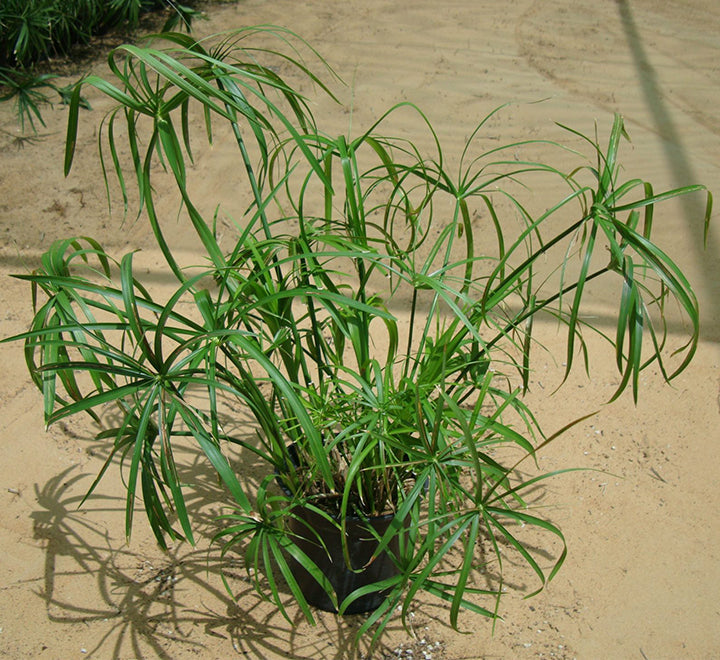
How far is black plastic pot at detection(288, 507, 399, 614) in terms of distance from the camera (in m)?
1.63

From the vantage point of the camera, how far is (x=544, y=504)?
2.04 metres

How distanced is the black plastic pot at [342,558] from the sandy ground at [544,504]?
→ 0.06 metres

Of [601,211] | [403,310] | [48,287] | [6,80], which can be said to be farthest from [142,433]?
[6,80]

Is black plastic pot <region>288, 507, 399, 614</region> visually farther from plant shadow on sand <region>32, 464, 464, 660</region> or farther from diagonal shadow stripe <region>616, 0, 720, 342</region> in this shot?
diagonal shadow stripe <region>616, 0, 720, 342</region>

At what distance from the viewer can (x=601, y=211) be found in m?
1.29

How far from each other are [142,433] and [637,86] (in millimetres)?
3449

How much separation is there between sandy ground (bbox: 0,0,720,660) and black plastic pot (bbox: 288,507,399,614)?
0.06 metres

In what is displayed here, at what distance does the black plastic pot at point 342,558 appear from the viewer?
5.34 feet

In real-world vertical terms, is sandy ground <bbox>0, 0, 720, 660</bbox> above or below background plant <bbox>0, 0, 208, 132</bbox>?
below

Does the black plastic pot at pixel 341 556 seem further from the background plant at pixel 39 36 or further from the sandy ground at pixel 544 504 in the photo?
the background plant at pixel 39 36

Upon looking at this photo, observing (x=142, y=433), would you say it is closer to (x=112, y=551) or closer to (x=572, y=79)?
(x=112, y=551)

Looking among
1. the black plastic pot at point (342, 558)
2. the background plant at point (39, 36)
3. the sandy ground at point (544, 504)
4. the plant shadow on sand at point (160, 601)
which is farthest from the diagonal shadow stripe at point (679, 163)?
the background plant at point (39, 36)

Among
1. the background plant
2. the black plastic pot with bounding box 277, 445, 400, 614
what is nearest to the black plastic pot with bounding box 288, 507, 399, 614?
the black plastic pot with bounding box 277, 445, 400, 614

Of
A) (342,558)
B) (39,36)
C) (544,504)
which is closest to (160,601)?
(342,558)
